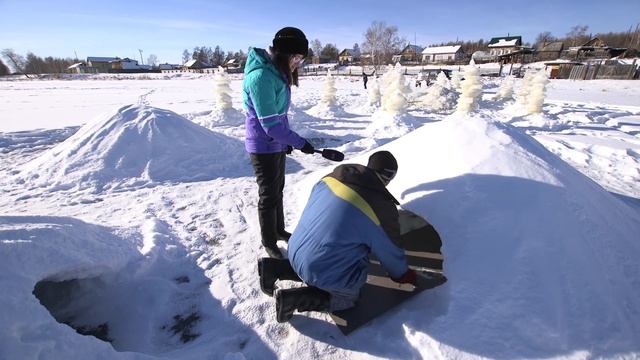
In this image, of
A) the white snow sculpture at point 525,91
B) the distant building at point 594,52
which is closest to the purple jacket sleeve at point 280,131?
the white snow sculpture at point 525,91

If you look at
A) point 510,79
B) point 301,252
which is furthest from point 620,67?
point 301,252

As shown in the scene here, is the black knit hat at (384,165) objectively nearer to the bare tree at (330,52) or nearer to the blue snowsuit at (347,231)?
the blue snowsuit at (347,231)

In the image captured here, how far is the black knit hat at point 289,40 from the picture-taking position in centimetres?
273

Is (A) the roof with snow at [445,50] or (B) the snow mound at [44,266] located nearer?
(B) the snow mound at [44,266]

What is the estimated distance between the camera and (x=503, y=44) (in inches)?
2628

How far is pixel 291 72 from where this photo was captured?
2.96 meters

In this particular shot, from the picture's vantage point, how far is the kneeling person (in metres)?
2.11

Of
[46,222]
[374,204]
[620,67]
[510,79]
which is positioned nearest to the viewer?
[374,204]

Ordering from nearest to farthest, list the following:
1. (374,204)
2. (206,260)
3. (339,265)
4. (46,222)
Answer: (374,204)
(339,265)
(46,222)
(206,260)

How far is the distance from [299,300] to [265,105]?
5.17ft

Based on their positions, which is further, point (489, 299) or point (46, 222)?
point (46, 222)

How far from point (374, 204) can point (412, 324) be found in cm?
101

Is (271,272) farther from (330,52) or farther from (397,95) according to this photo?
(330,52)

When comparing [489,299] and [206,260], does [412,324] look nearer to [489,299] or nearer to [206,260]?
[489,299]
